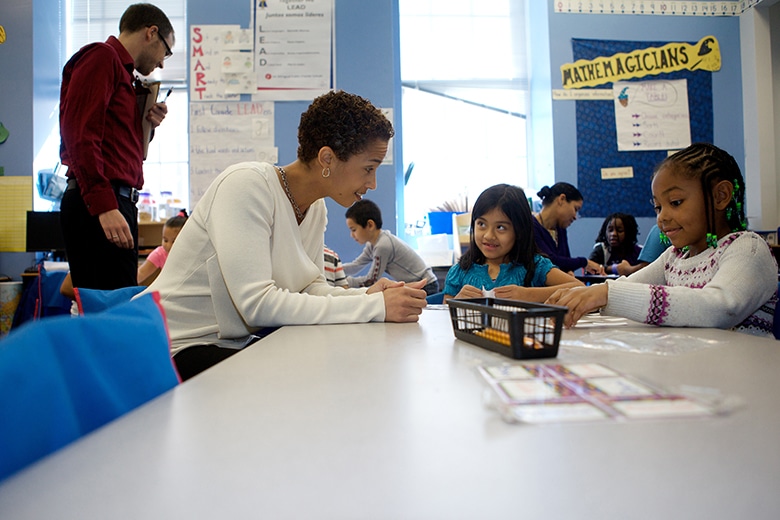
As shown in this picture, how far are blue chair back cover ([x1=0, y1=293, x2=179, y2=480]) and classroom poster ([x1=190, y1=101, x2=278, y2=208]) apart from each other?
10.4ft

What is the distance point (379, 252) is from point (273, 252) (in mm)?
1959

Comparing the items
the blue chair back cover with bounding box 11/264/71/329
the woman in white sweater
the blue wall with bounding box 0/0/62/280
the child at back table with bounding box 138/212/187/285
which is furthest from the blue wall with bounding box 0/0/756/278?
the woman in white sweater

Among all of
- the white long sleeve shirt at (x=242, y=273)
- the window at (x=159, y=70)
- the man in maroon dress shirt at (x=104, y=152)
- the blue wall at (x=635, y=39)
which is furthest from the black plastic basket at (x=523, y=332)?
the window at (x=159, y=70)

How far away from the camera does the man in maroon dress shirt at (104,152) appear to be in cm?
164

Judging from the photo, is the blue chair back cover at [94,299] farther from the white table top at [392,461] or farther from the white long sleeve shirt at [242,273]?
the white table top at [392,461]

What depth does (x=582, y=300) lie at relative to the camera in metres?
0.95

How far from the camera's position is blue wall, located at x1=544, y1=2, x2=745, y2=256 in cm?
405

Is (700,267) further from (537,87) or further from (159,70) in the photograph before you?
(159,70)

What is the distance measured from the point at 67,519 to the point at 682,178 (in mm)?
1264

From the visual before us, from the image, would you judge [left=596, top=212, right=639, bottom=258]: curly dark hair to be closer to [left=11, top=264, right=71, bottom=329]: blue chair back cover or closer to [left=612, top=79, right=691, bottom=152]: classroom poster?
[left=612, top=79, right=691, bottom=152]: classroom poster

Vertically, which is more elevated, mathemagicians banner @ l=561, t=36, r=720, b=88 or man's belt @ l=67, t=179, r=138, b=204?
mathemagicians banner @ l=561, t=36, r=720, b=88

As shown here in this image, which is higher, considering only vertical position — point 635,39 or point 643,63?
point 635,39

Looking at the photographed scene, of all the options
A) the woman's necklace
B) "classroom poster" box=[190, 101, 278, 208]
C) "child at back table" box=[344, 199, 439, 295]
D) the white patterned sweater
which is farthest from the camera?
"classroom poster" box=[190, 101, 278, 208]

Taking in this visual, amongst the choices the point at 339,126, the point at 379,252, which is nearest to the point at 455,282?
the point at 339,126
